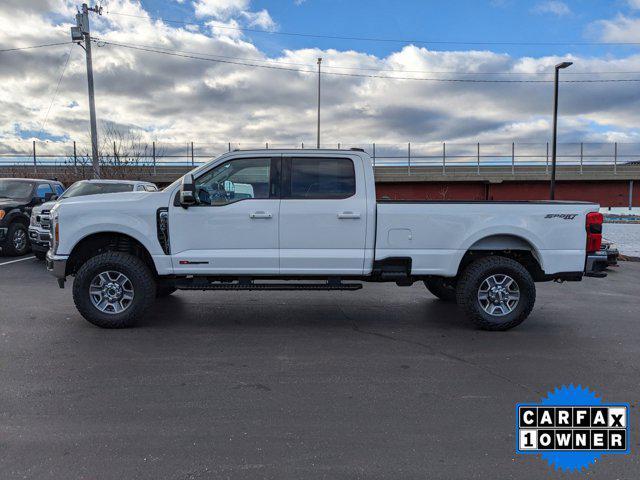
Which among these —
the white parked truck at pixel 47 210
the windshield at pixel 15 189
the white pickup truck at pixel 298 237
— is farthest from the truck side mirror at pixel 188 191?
the windshield at pixel 15 189

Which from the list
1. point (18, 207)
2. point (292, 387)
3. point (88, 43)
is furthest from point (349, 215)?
point (88, 43)

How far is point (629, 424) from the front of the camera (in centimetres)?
337

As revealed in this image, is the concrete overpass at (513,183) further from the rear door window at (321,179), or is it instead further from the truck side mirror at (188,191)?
the truck side mirror at (188,191)

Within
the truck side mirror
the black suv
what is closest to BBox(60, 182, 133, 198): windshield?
the black suv

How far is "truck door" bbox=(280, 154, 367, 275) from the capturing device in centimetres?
556

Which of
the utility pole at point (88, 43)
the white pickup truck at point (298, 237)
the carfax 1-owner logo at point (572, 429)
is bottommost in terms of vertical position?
the carfax 1-owner logo at point (572, 429)

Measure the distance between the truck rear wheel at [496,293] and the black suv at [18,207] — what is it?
10.6m

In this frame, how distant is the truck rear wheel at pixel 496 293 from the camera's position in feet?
18.5

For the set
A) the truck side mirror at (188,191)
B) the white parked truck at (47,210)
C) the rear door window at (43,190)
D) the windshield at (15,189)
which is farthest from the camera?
the rear door window at (43,190)

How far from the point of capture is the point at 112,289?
18.5ft

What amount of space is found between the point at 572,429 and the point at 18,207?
12.3m

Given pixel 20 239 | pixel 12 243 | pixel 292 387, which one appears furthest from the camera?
pixel 20 239

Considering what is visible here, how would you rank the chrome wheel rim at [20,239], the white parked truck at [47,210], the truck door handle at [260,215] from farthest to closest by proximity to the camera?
the chrome wheel rim at [20,239] → the white parked truck at [47,210] → the truck door handle at [260,215]

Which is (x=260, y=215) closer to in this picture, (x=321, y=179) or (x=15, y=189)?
(x=321, y=179)
